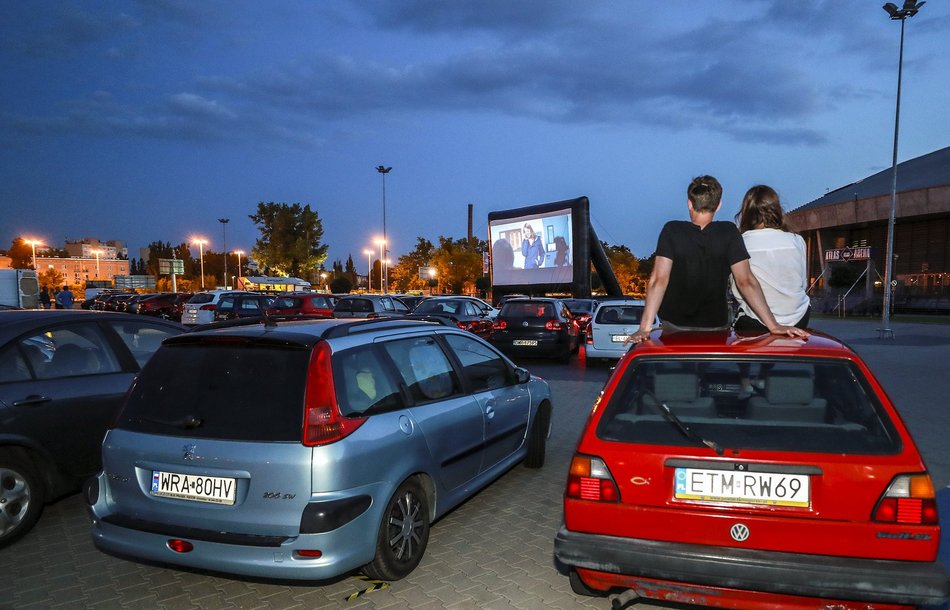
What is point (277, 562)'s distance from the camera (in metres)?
3.11

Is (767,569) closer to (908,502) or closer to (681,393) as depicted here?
(908,502)

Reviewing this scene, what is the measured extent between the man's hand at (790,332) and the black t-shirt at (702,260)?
615mm

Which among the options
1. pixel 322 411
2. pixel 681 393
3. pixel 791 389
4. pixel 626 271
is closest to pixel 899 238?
pixel 626 271

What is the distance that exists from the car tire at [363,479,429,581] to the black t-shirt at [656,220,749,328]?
84.6 inches

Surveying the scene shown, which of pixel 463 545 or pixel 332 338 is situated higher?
pixel 332 338

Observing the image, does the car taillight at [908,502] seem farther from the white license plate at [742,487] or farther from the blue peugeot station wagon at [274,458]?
the blue peugeot station wagon at [274,458]

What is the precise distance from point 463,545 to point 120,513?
2.15 metres

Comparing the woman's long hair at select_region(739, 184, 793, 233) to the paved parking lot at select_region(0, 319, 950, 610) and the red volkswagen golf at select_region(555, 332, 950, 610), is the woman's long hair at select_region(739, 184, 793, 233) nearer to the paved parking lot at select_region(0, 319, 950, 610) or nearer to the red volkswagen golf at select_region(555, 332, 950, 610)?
the red volkswagen golf at select_region(555, 332, 950, 610)

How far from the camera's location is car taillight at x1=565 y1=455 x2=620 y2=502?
2906mm

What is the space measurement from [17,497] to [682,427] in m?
4.38

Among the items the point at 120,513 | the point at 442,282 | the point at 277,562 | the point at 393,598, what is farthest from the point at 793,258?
the point at 442,282

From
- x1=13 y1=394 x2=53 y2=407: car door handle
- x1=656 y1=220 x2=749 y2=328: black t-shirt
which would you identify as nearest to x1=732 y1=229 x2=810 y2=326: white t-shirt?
x1=656 y1=220 x2=749 y2=328: black t-shirt

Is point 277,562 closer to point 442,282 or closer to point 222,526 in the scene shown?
point 222,526

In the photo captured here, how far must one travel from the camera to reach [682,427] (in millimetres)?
2912
